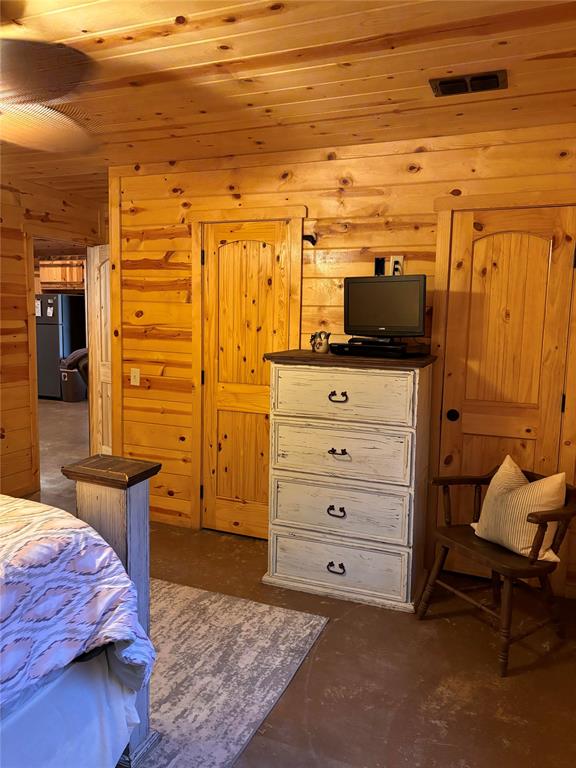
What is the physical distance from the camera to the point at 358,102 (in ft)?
8.29

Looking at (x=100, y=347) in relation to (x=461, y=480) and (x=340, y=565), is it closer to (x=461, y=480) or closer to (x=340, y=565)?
(x=340, y=565)

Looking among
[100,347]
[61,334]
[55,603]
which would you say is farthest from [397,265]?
[61,334]

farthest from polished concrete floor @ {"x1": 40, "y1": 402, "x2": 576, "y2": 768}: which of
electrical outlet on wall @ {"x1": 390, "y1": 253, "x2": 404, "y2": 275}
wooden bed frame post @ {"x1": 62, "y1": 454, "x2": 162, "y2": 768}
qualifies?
electrical outlet on wall @ {"x1": 390, "y1": 253, "x2": 404, "y2": 275}

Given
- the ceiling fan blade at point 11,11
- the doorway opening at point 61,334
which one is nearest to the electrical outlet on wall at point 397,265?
the ceiling fan blade at point 11,11

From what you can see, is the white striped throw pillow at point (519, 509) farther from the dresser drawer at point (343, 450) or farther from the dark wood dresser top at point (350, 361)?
the dark wood dresser top at point (350, 361)

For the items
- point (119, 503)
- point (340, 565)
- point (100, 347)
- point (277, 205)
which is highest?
point (277, 205)

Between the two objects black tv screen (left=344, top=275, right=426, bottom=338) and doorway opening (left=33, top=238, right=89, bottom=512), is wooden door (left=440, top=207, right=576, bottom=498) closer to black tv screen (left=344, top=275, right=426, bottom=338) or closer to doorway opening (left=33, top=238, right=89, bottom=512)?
black tv screen (left=344, top=275, right=426, bottom=338)

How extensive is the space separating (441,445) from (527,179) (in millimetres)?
1477

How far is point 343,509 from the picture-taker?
286cm

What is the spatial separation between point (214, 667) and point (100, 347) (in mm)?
3044

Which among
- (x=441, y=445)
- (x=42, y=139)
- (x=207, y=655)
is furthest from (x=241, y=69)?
(x=207, y=655)

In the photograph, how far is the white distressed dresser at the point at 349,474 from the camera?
273cm

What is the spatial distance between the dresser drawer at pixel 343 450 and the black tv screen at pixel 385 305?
0.53 m

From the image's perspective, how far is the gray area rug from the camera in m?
1.93
